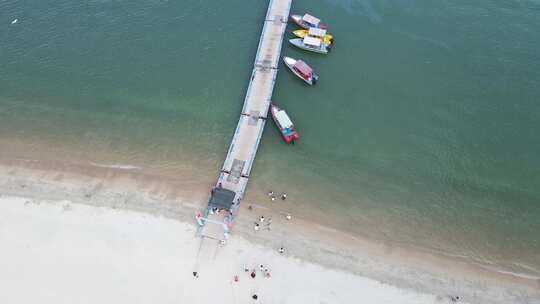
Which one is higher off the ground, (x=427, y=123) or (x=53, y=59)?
(x=427, y=123)

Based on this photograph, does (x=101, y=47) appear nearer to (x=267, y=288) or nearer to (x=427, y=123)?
(x=267, y=288)

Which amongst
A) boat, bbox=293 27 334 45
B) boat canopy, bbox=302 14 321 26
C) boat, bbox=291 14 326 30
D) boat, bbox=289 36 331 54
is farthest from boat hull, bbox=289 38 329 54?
boat canopy, bbox=302 14 321 26

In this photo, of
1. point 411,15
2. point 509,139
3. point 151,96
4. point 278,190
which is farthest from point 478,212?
point 151,96

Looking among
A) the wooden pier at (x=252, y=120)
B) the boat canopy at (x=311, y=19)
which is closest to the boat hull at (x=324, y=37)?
the boat canopy at (x=311, y=19)

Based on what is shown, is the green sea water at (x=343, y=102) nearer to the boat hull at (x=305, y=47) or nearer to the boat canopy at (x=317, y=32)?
the boat hull at (x=305, y=47)

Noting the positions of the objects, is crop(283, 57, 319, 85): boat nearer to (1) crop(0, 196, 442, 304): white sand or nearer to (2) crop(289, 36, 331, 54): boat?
(2) crop(289, 36, 331, 54): boat

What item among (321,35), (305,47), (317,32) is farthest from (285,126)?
(317,32)
